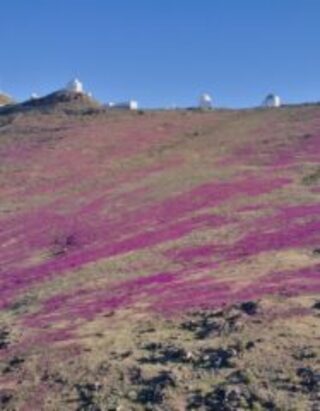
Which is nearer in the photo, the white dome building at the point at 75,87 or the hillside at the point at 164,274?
the hillside at the point at 164,274

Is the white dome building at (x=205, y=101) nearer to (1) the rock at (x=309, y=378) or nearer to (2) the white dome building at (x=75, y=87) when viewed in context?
(2) the white dome building at (x=75, y=87)

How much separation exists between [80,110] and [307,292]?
74.2m

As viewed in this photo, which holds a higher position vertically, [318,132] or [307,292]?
[318,132]

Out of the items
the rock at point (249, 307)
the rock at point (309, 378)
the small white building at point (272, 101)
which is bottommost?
the rock at point (309, 378)

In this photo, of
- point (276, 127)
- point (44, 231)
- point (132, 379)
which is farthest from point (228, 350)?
point (276, 127)

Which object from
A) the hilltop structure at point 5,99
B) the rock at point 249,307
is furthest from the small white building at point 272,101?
the rock at point 249,307

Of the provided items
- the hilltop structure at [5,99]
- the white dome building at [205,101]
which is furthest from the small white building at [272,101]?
the hilltop structure at [5,99]

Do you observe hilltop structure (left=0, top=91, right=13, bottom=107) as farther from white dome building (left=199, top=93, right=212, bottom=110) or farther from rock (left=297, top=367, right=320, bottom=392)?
→ rock (left=297, top=367, right=320, bottom=392)

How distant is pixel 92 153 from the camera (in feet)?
257

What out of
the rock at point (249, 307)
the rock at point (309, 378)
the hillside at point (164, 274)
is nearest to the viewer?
the rock at point (309, 378)

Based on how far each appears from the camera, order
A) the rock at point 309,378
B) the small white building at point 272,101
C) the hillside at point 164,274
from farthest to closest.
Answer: the small white building at point 272,101, the hillside at point 164,274, the rock at point 309,378

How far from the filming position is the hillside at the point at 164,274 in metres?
26.2

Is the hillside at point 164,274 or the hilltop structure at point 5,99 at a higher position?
the hilltop structure at point 5,99

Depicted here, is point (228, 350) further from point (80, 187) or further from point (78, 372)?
point (80, 187)
